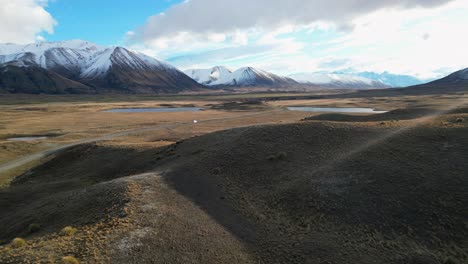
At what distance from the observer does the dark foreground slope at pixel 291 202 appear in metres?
18.9

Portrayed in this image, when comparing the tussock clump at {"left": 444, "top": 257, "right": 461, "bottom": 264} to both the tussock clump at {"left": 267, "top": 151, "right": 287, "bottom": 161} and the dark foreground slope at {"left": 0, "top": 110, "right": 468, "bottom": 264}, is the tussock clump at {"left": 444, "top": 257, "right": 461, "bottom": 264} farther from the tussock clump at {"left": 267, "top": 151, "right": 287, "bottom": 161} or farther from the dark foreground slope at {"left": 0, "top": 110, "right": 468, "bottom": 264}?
the tussock clump at {"left": 267, "top": 151, "right": 287, "bottom": 161}

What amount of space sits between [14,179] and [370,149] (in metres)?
44.5

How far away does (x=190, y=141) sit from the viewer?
4769 cm

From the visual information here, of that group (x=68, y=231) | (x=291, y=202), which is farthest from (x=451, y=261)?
(x=68, y=231)

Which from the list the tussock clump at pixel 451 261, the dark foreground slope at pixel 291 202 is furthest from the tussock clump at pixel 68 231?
the tussock clump at pixel 451 261

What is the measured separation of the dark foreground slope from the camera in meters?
18.9

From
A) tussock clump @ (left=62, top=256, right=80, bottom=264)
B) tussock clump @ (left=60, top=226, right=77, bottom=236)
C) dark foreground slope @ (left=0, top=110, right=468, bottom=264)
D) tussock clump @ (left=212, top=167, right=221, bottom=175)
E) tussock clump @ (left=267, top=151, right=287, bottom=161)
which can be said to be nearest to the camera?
tussock clump @ (left=62, top=256, right=80, bottom=264)

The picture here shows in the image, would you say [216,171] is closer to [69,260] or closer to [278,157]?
[278,157]

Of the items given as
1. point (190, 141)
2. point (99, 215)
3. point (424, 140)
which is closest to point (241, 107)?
point (190, 141)

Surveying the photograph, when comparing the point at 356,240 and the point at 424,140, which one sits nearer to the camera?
the point at 356,240

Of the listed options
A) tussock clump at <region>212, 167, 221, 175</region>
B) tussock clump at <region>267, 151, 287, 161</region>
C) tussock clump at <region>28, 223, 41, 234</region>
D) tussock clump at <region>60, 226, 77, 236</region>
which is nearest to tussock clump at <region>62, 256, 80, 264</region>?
tussock clump at <region>60, 226, 77, 236</region>

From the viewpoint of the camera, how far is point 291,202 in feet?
82.9

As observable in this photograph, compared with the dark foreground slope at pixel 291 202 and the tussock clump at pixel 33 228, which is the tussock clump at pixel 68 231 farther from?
the tussock clump at pixel 33 228

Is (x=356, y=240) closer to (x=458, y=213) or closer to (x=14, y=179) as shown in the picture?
(x=458, y=213)
